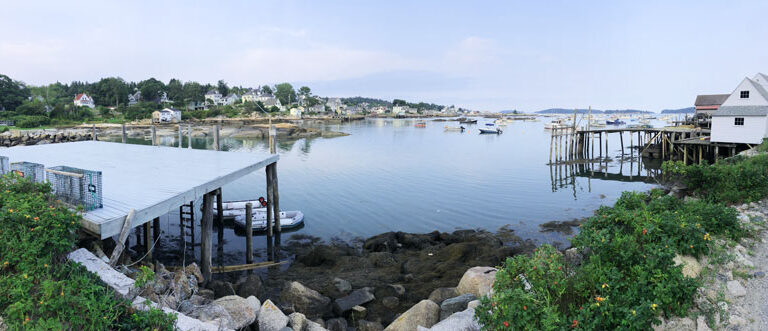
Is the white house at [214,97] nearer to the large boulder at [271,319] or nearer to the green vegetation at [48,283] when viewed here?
the green vegetation at [48,283]

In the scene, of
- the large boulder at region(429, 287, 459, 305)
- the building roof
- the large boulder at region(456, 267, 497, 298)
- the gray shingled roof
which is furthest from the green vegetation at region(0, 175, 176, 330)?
the building roof

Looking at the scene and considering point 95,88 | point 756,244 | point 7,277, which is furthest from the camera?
point 95,88

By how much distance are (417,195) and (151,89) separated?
412ft

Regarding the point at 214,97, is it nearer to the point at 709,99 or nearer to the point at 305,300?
the point at 709,99

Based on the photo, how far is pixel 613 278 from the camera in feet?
24.8

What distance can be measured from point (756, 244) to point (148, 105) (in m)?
120

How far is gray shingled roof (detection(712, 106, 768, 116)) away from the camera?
2912 cm

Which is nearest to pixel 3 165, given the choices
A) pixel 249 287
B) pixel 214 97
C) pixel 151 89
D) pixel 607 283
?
pixel 249 287

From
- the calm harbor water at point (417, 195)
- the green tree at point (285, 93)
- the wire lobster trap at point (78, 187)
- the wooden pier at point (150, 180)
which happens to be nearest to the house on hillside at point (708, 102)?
the calm harbor water at point (417, 195)

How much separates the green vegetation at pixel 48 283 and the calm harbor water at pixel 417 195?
8.98 meters

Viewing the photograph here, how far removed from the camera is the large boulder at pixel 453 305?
996 centimetres

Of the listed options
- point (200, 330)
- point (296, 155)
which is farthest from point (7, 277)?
point (296, 155)

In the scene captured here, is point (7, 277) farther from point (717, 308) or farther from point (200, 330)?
point (717, 308)

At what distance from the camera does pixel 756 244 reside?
1062 centimetres
